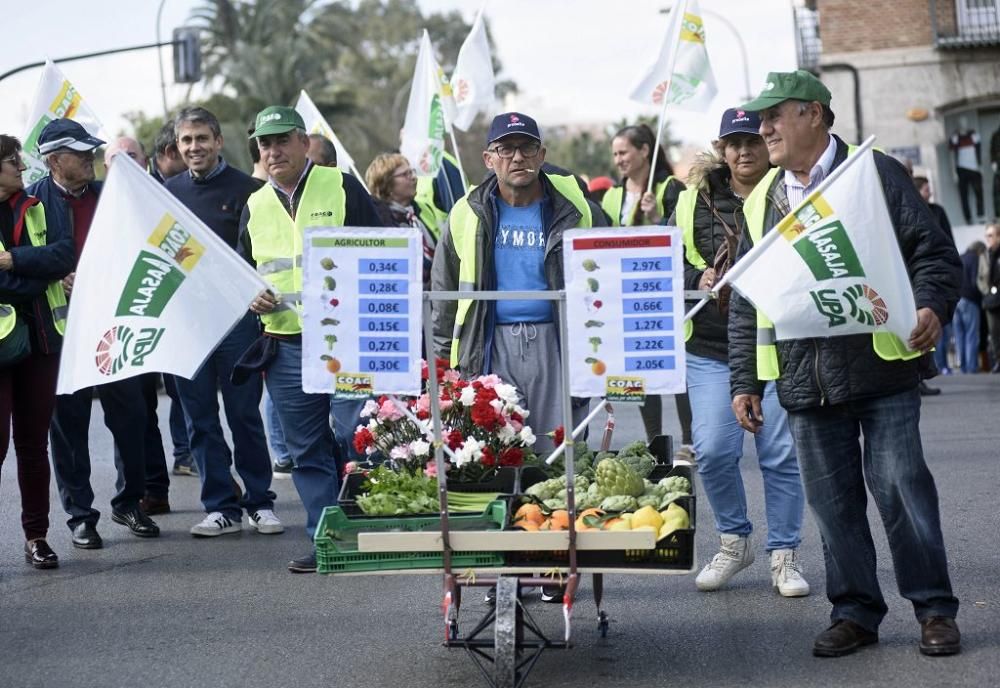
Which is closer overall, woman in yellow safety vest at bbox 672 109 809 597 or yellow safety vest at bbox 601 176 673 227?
woman in yellow safety vest at bbox 672 109 809 597

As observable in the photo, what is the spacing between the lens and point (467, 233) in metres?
7.17

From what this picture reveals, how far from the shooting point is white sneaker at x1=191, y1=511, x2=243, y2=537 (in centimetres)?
927

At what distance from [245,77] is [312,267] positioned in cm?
4844

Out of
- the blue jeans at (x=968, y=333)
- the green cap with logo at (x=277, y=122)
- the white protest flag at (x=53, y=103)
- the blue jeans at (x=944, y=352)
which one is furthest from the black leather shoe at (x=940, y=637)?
the blue jeans at (x=968, y=333)

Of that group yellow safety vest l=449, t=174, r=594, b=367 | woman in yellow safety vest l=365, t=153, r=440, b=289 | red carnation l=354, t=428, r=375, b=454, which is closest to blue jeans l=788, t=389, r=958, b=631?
yellow safety vest l=449, t=174, r=594, b=367

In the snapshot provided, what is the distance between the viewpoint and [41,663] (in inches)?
253


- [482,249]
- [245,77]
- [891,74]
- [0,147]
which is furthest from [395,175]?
[245,77]

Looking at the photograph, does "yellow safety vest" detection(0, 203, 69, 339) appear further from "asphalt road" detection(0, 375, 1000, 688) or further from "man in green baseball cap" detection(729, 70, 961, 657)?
"man in green baseball cap" detection(729, 70, 961, 657)

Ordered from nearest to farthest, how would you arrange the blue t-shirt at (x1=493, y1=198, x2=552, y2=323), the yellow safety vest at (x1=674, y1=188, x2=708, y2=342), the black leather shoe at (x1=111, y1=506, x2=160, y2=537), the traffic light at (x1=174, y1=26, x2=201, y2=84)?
1. the blue t-shirt at (x1=493, y1=198, x2=552, y2=323)
2. the yellow safety vest at (x1=674, y1=188, x2=708, y2=342)
3. the black leather shoe at (x1=111, y1=506, x2=160, y2=537)
4. the traffic light at (x1=174, y1=26, x2=201, y2=84)

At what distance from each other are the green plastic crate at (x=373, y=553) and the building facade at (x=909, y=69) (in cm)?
2752

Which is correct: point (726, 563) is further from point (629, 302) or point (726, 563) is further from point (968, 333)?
point (968, 333)

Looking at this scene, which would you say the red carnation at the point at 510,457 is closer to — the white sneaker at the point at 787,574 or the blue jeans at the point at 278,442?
the white sneaker at the point at 787,574

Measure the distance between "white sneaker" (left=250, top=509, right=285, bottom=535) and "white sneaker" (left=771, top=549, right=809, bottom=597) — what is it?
127 inches

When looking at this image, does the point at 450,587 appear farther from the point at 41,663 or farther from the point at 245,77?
the point at 245,77
